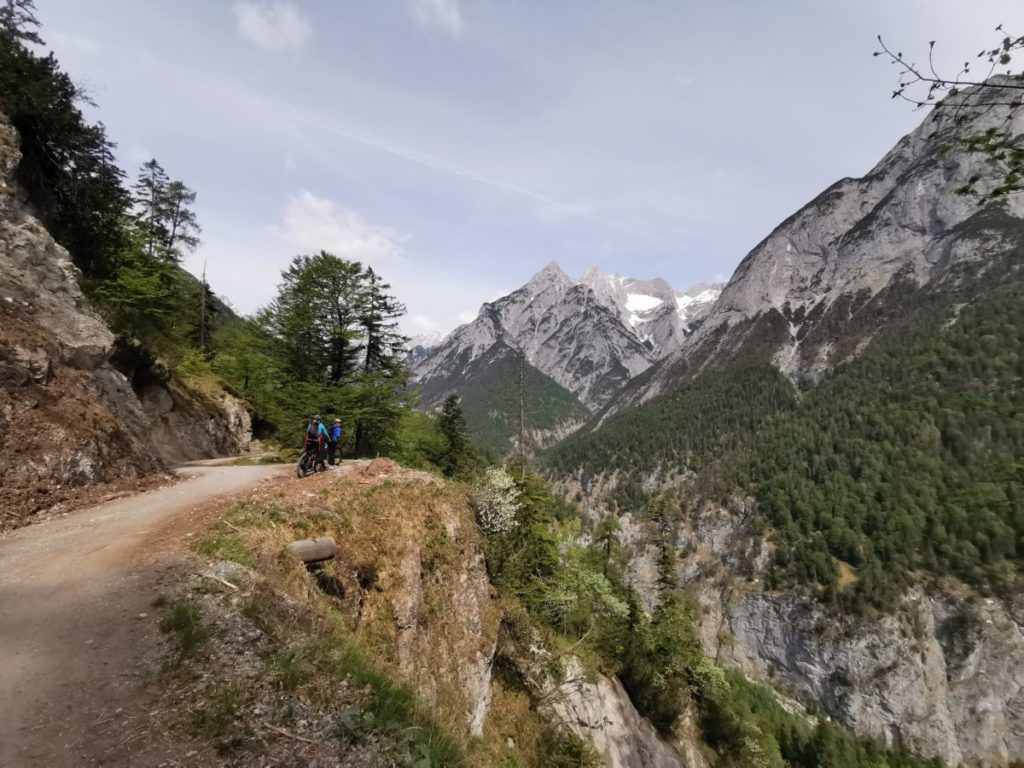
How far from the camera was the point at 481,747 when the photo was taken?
15.1 meters

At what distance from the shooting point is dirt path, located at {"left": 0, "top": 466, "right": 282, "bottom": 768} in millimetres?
6012

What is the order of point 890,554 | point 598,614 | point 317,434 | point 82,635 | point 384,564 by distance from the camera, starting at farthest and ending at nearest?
point 890,554
point 598,614
point 317,434
point 384,564
point 82,635

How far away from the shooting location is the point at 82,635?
7793mm

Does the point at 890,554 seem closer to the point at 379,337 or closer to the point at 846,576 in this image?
the point at 846,576

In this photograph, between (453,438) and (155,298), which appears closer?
(155,298)

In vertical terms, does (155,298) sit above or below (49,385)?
above

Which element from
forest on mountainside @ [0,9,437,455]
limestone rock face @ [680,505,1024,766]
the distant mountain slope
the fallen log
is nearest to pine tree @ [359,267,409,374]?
forest on mountainside @ [0,9,437,455]

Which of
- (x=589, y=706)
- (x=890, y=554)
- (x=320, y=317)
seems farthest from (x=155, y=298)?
(x=890, y=554)

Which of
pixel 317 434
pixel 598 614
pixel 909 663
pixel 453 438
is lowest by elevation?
pixel 909 663

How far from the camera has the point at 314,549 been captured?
12461mm

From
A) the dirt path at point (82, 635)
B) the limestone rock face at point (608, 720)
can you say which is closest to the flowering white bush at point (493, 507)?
the limestone rock face at point (608, 720)

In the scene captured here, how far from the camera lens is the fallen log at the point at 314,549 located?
12084 mm

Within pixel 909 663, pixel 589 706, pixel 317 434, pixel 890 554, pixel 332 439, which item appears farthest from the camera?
pixel 890 554

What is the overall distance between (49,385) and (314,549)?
454 inches
